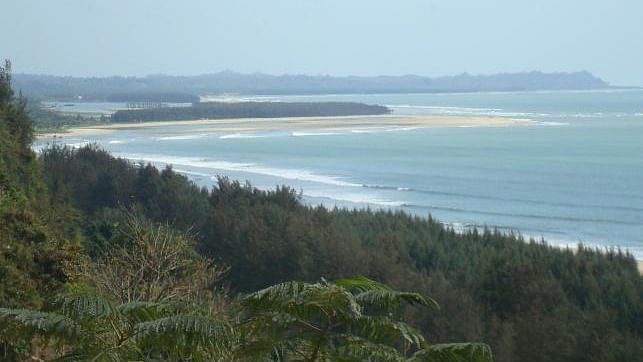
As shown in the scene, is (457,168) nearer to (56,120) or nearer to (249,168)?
(249,168)

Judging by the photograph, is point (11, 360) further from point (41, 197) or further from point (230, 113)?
point (230, 113)

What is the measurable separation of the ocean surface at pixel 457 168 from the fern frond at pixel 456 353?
2903 centimetres

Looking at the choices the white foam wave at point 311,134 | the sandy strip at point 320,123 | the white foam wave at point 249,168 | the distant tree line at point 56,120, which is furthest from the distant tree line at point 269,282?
the sandy strip at point 320,123

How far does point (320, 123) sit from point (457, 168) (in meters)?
53.4

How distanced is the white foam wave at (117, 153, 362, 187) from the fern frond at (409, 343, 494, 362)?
49094 millimetres

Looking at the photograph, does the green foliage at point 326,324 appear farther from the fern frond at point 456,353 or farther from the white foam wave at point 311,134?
the white foam wave at point 311,134

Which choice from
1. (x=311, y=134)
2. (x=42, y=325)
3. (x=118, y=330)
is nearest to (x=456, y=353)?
(x=118, y=330)

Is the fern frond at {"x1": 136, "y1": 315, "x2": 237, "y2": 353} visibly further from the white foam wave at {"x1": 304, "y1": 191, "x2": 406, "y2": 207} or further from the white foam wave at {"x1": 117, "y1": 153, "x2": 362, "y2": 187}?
the white foam wave at {"x1": 117, "y1": 153, "x2": 362, "y2": 187}

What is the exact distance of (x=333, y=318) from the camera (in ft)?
20.9

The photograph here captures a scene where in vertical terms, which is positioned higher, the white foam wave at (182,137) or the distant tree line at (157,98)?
the white foam wave at (182,137)

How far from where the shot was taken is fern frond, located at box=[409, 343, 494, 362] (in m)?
6.07

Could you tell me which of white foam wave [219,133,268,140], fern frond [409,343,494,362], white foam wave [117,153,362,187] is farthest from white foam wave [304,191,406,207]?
white foam wave [219,133,268,140]

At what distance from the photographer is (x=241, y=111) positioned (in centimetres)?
13062

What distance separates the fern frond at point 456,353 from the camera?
6.07 metres
